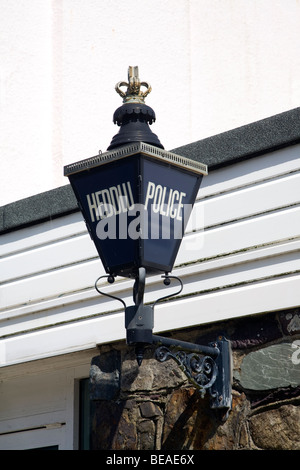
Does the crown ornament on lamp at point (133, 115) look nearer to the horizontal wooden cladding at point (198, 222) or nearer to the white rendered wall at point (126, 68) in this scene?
the horizontal wooden cladding at point (198, 222)

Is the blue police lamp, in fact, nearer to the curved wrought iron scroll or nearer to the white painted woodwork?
the curved wrought iron scroll

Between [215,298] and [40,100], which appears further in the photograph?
[40,100]

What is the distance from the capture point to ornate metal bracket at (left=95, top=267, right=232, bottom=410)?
3.89 meters

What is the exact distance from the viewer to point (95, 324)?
16.6 feet

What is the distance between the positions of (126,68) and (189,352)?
2820 millimetres

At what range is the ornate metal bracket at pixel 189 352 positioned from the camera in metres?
3.89

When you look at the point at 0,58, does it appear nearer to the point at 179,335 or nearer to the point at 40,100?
the point at 40,100

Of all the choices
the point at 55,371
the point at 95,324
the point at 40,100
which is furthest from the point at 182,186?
the point at 40,100

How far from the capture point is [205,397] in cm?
447

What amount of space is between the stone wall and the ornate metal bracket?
0.06 meters

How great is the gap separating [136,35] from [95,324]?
2400 mm

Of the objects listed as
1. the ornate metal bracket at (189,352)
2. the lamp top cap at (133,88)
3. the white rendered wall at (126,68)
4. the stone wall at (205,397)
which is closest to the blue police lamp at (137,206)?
the ornate metal bracket at (189,352)

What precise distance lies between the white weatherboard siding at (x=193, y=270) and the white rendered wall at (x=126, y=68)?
982mm

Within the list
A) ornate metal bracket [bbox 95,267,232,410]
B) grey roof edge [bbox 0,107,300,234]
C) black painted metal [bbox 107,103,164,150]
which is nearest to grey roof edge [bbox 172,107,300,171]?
grey roof edge [bbox 0,107,300,234]
